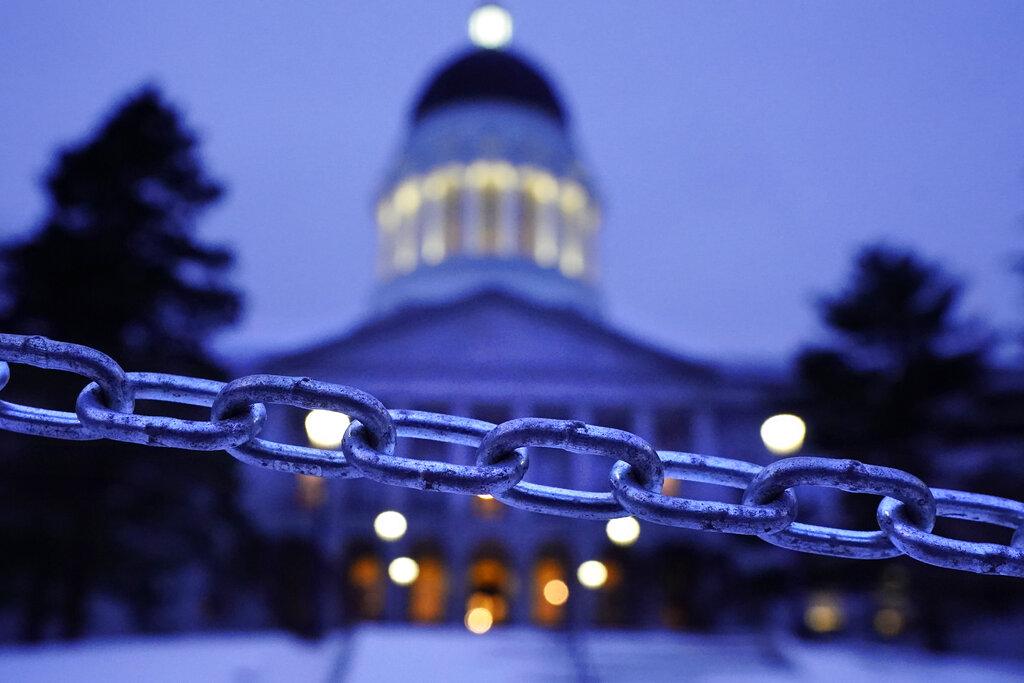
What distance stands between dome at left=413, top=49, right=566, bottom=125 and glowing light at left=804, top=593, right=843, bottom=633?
104 ft

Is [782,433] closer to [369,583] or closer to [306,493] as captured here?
[306,493]

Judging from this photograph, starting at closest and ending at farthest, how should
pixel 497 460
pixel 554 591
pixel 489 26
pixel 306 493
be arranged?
pixel 497 460 < pixel 306 493 < pixel 554 591 < pixel 489 26

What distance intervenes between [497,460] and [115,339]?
20182 millimetres

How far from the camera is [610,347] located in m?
38.2

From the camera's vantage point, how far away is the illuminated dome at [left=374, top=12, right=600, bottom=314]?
1956 inches

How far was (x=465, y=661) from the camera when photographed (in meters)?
13.1

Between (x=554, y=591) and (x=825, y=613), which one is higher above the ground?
(x=554, y=591)

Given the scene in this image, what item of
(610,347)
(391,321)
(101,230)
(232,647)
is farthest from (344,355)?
(232,647)

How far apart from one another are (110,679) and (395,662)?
3381mm

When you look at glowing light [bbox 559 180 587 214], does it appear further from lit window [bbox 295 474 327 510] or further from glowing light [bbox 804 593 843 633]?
glowing light [bbox 804 593 843 633]

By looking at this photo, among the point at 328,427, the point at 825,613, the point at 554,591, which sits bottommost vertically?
the point at 328,427

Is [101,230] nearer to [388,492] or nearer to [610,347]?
[388,492]

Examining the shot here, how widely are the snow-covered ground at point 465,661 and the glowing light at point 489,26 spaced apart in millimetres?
60023

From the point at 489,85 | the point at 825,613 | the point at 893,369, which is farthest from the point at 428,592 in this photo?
the point at 489,85
